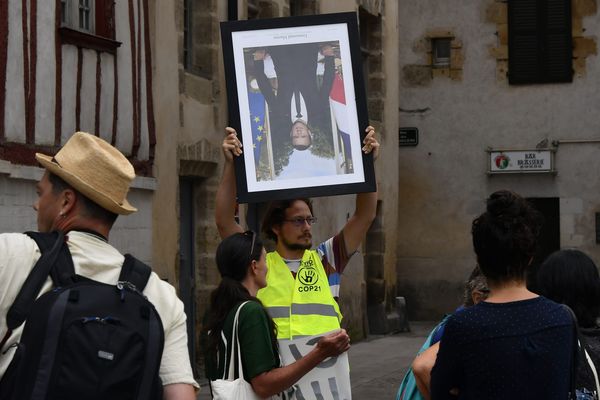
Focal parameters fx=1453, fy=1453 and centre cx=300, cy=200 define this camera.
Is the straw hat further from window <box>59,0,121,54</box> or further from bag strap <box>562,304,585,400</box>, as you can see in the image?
window <box>59,0,121,54</box>

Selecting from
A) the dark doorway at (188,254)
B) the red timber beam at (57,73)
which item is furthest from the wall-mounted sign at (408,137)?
the red timber beam at (57,73)

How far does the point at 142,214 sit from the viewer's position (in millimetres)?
12289

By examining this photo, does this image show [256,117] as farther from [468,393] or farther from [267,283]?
[468,393]

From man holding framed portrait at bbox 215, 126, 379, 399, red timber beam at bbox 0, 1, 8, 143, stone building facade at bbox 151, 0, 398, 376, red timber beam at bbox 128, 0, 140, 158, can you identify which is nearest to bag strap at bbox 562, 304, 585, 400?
man holding framed portrait at bbox 215, 126, 379, 399

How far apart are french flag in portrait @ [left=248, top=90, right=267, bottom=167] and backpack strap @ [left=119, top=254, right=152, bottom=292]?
8.29 ft

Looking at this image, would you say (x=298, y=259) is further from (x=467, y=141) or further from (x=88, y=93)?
(x=467, y=141)

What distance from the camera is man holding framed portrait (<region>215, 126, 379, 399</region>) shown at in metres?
5.61

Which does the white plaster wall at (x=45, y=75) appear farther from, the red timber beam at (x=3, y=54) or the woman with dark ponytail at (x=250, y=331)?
the woman with dark ponytail at (x=250, y=331)

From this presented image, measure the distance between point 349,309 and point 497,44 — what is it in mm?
5989

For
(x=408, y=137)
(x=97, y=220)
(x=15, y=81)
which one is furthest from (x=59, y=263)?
(x=408, y=137)

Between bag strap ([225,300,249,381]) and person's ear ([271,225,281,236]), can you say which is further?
person's ear ([271,225,281,236])

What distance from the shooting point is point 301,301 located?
18.5 feet

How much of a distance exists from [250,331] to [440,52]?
18.7 metres

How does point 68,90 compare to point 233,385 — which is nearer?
point 233,385
